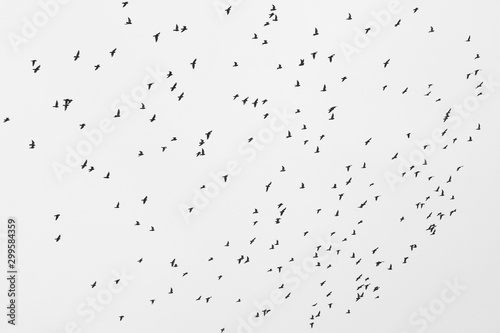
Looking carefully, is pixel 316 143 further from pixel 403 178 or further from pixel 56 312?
pixel 56 312

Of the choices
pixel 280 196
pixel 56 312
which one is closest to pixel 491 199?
pixel 280 196

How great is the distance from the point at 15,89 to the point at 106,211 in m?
9.43

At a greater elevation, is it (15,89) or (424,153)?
(15,89)

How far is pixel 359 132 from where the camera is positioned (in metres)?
46.9
